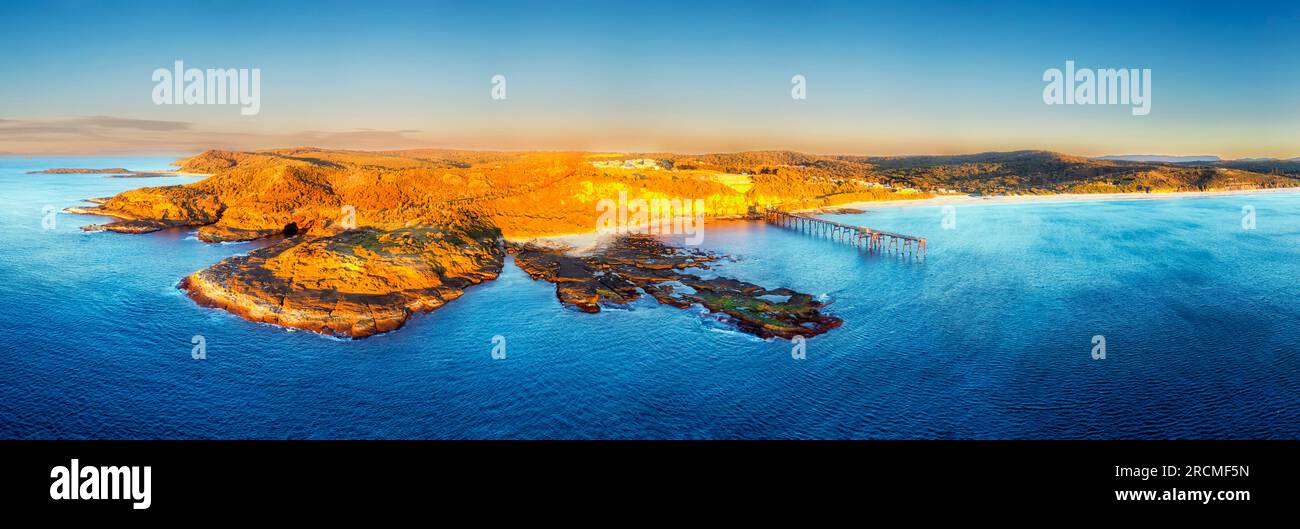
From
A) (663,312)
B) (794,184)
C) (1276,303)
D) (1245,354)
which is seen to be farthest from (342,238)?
(794,184)

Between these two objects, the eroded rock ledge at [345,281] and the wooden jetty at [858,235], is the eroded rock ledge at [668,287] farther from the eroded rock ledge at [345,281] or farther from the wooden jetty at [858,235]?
the wooden jetty at [858,235]

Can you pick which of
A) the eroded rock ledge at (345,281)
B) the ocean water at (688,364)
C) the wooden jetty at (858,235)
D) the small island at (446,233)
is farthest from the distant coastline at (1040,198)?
the eroded rock ledge at (345,281)

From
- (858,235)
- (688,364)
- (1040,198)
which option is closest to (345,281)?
(688,364)

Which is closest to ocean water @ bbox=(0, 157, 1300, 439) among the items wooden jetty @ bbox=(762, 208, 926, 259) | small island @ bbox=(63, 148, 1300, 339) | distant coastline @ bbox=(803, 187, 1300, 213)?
small island @ bbox=(63, 148, 1300, 339)

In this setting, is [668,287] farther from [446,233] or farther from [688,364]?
[446,233]

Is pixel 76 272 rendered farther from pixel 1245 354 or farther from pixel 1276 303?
pixel 1276 303

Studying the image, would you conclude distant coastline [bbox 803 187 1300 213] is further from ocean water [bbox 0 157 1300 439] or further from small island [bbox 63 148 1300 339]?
ocean water [bbox 0 157 1300 439]
